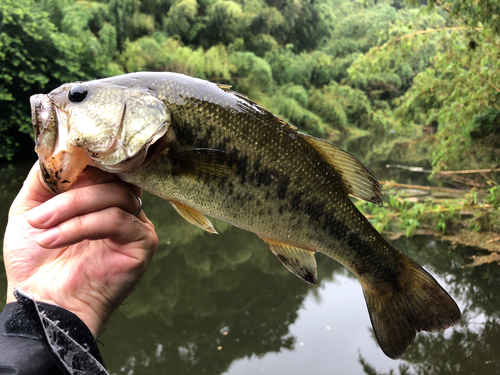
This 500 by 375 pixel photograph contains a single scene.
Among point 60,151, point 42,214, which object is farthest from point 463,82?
point 42,214

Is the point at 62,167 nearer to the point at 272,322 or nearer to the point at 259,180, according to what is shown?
the point at 259,180

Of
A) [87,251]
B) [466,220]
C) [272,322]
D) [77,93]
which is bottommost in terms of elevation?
[272,322]

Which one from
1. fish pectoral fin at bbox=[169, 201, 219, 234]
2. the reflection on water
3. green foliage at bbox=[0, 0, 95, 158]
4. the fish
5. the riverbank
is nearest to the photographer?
the fish

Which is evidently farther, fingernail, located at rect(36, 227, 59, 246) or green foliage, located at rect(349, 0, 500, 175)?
green foliage, located at rect(349, 0, 500, 175)

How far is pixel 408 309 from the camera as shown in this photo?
4.99 feet

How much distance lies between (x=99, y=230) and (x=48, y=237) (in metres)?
0.15

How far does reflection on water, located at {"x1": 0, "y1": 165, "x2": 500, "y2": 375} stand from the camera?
12.8 ft

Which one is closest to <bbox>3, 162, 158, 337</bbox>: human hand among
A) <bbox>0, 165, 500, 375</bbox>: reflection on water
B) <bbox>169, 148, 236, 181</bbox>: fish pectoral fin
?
<bbox>169, 148, 236, 181</bbox>: fish pectoral fin

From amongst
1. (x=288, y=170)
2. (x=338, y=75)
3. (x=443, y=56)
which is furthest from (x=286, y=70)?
(x=288, y=170)

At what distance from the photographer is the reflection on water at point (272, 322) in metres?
3.89

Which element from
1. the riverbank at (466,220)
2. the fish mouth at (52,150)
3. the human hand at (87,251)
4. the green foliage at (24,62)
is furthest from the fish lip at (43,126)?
the green foliage at (24,62)

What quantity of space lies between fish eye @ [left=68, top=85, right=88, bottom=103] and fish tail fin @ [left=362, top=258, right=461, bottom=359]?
1.35 metres

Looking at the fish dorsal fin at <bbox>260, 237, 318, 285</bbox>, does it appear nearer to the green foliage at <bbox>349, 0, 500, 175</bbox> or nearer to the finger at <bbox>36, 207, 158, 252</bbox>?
the finger at <bbox>36, 207, 158, 252</bbox>

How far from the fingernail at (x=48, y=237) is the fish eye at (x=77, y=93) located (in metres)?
0.45
